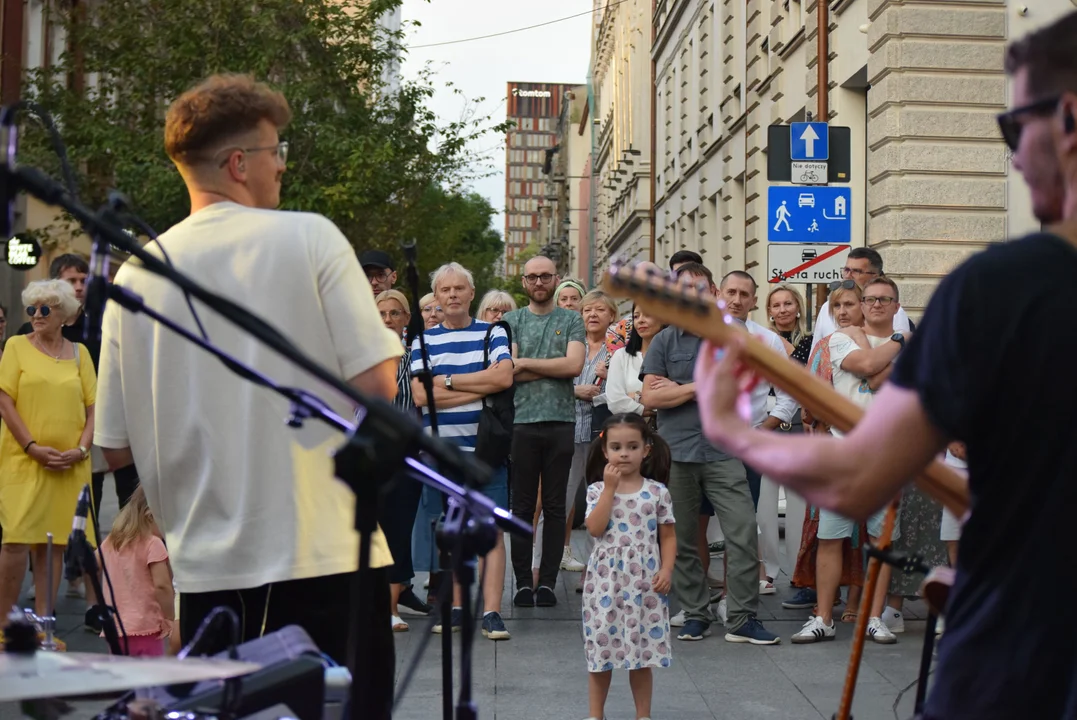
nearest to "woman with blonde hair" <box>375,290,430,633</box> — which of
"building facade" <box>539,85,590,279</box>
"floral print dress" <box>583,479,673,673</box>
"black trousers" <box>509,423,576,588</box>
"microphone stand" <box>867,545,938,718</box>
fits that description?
"black trousers" <box>509,423,576,588</box>

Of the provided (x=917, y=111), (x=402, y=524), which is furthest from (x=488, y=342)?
(x=917, y=111)

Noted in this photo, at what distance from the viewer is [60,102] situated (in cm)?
2147

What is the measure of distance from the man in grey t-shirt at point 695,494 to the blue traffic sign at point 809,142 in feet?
14.8

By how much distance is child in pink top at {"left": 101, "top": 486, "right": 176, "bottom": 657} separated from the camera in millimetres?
6203

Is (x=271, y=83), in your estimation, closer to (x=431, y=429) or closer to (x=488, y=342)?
(x=488, y=342)

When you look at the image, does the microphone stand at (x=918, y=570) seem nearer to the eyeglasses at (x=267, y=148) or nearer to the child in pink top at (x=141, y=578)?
the eyeglasses at (x=267, y=148)

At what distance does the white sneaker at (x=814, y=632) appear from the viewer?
7855 millimetres

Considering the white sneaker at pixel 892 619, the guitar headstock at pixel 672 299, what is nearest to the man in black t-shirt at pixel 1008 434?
the guitar headstock at pixel 672 299

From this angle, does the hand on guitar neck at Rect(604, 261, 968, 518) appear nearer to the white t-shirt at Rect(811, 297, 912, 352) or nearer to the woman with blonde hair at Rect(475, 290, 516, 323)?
the white t-shirt at Rect(811, 297, 912, 352)

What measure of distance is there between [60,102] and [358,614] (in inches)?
816

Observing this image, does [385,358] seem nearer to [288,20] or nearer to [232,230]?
[232,230]

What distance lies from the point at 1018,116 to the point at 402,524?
635cm

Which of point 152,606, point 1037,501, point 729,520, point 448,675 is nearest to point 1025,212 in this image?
point 729,520

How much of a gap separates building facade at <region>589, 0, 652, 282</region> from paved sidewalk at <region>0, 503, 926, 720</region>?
30774 mm
